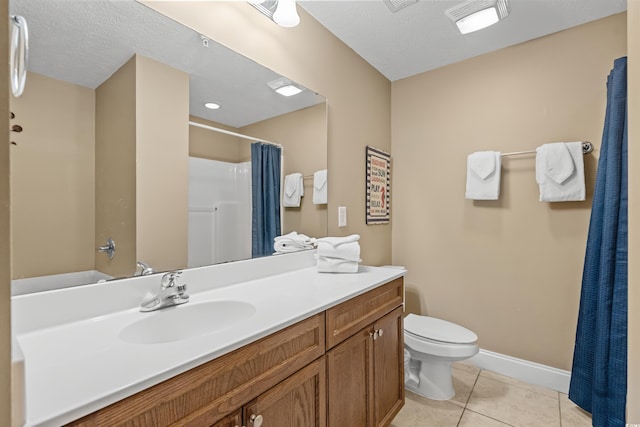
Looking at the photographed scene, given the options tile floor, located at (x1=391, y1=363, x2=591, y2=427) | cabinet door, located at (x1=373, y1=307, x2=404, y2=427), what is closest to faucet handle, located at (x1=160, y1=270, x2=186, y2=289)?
cabinet door, located at (x1=373, y1=307, x2=404, y2=427)

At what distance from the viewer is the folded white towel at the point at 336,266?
1669 millimetres

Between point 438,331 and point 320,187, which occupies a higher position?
point 320,187

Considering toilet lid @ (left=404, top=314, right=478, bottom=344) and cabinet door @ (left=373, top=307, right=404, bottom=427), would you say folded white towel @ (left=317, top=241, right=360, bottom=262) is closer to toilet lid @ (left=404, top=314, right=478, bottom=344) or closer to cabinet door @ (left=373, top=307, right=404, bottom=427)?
cabinet door @ (left=373, top=307, right=404, bottom=427)

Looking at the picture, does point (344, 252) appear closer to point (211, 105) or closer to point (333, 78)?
point (211, 105)

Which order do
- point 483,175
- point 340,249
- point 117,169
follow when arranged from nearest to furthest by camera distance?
1. point 117,169
2. point 340,249
3. point 483,175

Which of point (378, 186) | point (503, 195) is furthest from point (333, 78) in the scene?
point (503, 195)

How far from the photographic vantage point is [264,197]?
1.65 meters

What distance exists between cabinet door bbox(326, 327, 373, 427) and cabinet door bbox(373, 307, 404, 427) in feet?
0.21

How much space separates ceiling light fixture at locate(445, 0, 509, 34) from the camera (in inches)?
68.1

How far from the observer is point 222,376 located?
2.57 ft

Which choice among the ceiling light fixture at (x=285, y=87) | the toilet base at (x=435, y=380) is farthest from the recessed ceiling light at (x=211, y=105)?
the toilet base at (x=435, y=380)

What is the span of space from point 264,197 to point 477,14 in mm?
1648
